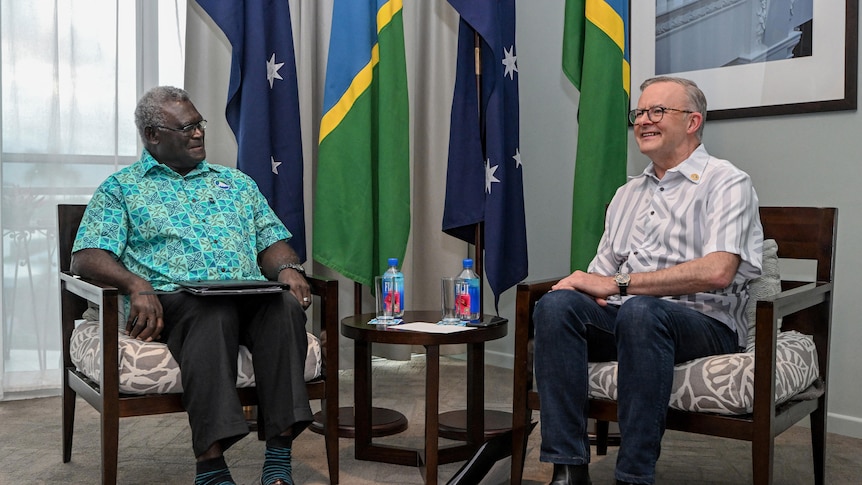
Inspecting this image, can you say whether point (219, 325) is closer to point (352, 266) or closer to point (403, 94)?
point (352, 266)

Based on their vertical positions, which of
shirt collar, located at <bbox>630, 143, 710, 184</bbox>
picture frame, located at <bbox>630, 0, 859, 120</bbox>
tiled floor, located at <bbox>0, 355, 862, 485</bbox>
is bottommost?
tiled floor, located at <bbox>0, 355, 862, 485</bbox>

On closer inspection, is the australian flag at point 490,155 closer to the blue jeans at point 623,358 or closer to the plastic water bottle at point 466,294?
the plastic water bottle at point 466,294

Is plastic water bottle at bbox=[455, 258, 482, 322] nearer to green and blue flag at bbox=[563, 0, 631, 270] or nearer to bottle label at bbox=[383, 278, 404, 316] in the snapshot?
bottle label at bbox=[383, 278, 404, 316]

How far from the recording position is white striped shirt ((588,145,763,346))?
7.00 ft

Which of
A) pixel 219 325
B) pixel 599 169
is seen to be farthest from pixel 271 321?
pixel 599 169

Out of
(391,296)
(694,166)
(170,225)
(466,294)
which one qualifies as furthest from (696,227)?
(170,225)

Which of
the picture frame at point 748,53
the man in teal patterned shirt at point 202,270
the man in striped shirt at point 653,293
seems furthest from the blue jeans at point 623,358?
the picture frame at point 748,53

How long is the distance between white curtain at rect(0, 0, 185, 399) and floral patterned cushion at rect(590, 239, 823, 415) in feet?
7.75

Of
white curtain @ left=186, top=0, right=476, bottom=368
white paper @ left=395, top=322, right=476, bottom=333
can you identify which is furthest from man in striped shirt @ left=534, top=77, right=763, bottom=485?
white curtain @ left=186, top=0, right=476, bottom=368

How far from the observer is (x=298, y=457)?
2.60 meters

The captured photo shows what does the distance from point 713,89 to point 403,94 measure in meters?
1.20

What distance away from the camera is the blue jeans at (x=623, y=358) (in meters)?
1.91

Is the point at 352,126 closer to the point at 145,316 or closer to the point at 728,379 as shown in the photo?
the point at 145,316

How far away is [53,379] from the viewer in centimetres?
341
